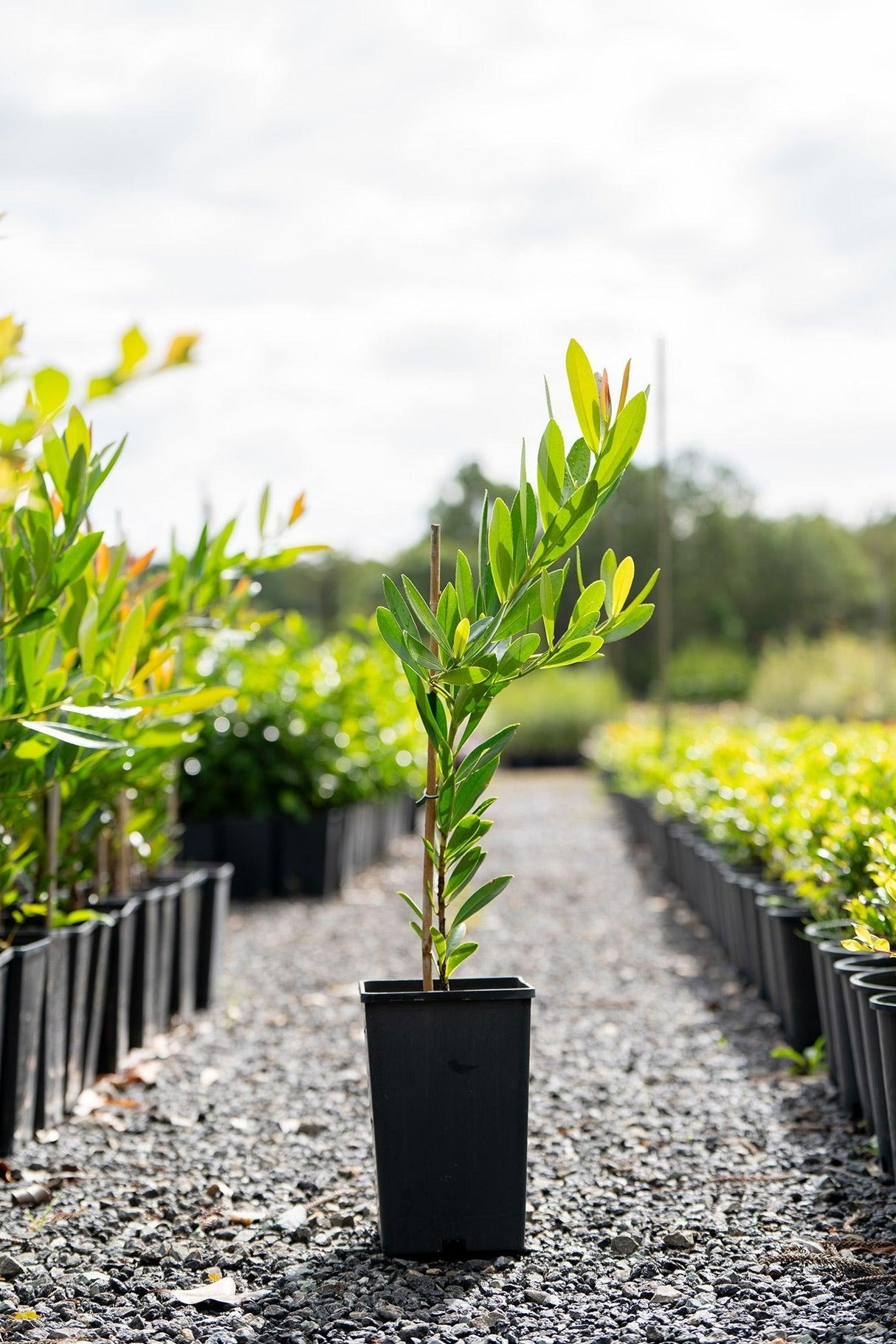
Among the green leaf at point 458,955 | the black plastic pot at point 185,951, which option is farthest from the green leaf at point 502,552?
the black plastic pot at point 185,951

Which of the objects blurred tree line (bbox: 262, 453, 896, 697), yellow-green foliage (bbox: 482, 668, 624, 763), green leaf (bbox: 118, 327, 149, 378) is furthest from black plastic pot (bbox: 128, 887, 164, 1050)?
blurred tree line (bbox: 262, 453, 896, 697)

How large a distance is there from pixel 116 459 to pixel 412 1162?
145 cm

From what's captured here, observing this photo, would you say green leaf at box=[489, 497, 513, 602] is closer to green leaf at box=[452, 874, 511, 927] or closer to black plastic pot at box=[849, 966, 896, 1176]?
green leaf at box=[452, 874, 511, 927]

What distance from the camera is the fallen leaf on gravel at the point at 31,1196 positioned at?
7.72 feet

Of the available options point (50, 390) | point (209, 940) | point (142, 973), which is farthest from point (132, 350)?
point (209, 940)

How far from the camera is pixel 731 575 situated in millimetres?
27547

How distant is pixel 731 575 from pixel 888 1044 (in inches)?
1030

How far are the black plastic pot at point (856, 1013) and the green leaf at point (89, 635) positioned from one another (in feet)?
5.67

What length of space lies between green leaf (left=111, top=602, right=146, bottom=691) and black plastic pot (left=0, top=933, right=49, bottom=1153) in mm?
622

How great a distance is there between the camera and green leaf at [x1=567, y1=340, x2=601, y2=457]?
1.96m

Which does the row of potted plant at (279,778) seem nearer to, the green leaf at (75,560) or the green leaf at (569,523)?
the green leaf at (75,560)

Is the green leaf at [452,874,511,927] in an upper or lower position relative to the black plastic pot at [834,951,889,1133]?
upper

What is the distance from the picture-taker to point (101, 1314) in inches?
75.3

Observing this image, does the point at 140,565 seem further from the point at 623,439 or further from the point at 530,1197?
the point at 530,1197
